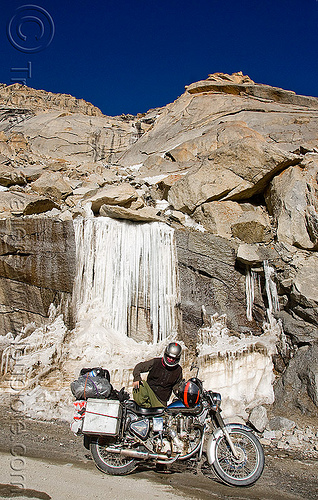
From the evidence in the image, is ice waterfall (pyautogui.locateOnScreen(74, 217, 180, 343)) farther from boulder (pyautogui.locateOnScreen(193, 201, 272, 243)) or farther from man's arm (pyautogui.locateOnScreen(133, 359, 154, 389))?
man's arm (pyautogui.locateOnScreen(133, 359, 154, 389))

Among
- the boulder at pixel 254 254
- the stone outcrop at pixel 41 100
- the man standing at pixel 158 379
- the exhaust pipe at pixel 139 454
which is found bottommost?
the exhaust pipe at pixel 139 454

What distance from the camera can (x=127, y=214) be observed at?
9.94 metres

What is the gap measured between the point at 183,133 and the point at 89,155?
7969mm

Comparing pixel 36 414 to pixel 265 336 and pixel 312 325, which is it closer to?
pixel 265 336

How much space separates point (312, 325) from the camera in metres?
7.81

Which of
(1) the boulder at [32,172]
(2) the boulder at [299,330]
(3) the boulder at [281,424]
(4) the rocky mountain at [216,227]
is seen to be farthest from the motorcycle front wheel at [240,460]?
(1) the boulder at [32,172]

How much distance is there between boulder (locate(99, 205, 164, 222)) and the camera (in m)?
9.88

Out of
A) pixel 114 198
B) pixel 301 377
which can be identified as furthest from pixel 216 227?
pixel 301 377

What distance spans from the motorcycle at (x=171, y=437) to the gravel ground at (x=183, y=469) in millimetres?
182

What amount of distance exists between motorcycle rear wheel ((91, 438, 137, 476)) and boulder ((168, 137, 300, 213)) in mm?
8695

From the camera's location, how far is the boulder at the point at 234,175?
37.0ft

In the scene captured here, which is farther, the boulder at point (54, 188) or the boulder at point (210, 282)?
the boulder at point (54, 188)

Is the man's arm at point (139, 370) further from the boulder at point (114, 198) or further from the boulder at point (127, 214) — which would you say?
the boulder at point (114, 198)

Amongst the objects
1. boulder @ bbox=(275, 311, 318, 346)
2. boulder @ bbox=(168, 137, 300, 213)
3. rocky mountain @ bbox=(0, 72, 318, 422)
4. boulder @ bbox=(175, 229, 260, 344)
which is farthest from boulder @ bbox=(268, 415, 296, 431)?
boulder @ bbox=(168, 137, 300, 213)
